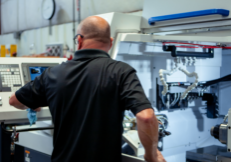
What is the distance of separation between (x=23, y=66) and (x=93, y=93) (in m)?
1.16

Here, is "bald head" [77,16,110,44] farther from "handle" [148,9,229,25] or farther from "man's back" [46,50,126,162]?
"handle" [148,9,229,25]

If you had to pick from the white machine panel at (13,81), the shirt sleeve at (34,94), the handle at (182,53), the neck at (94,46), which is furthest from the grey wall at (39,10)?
the shirt sleeve at (34,94)

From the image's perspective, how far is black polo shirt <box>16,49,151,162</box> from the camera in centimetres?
128

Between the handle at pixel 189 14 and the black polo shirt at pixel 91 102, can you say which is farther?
the handle at pixel 189 14

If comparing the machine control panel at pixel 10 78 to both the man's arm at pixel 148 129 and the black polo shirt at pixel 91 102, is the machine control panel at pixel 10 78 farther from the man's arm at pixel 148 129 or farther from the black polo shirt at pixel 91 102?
the man's arm at pixel 148 129

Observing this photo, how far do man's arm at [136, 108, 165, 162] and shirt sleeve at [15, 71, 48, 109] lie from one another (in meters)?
0.60

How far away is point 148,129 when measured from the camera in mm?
1205

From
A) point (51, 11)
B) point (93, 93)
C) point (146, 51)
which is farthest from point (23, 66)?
point (51, 11)

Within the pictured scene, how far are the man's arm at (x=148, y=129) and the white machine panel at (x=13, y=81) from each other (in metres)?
1.09

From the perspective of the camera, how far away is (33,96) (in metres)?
1.53

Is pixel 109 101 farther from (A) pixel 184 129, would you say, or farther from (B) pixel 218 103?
(A) pixel 184 129

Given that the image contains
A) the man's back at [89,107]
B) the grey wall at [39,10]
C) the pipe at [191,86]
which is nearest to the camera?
the man's back at [89,107]

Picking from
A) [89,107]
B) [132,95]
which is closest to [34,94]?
[89,107]

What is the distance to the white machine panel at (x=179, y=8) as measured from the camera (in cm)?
148
